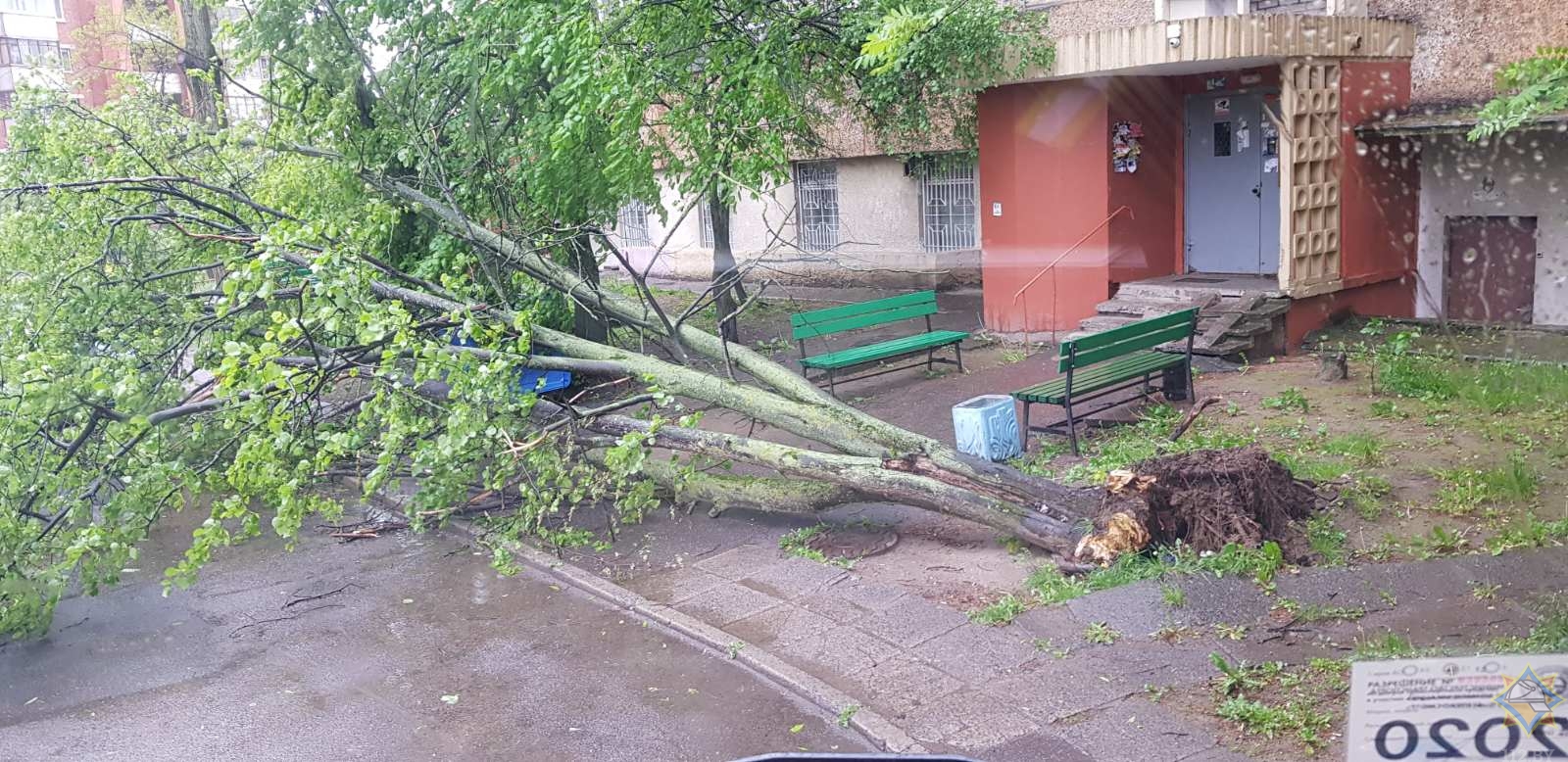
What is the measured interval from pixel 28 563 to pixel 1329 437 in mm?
8574

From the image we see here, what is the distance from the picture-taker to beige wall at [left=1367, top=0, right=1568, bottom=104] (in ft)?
37.6

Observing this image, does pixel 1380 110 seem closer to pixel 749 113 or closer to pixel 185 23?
pixel 749 113

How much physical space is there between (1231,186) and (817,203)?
862cm

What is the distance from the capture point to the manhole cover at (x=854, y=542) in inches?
307

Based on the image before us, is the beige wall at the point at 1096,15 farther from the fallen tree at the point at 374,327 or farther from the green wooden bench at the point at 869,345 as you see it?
the green wooden bench at the point at 869,345

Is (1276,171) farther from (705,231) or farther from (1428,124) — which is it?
(705,231)

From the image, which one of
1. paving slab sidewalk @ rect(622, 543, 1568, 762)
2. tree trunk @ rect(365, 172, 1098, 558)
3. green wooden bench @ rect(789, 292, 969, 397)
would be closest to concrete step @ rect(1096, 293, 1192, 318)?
green wooden bench @ rect(789, 292, 969, 397)

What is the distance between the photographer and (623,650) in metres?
6.68

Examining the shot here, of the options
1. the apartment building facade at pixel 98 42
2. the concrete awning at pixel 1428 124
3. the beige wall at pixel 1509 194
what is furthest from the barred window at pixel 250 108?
the beige wall at pixel 1509 194

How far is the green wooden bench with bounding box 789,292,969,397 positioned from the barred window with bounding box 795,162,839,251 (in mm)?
7701

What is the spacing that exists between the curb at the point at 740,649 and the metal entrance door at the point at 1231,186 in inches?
361

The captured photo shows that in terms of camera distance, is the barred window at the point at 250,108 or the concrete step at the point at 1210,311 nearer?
the barred window at the point at 250,108

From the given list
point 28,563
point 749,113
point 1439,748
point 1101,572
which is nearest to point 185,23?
point 749,113

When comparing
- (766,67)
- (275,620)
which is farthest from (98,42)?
(275,620)
